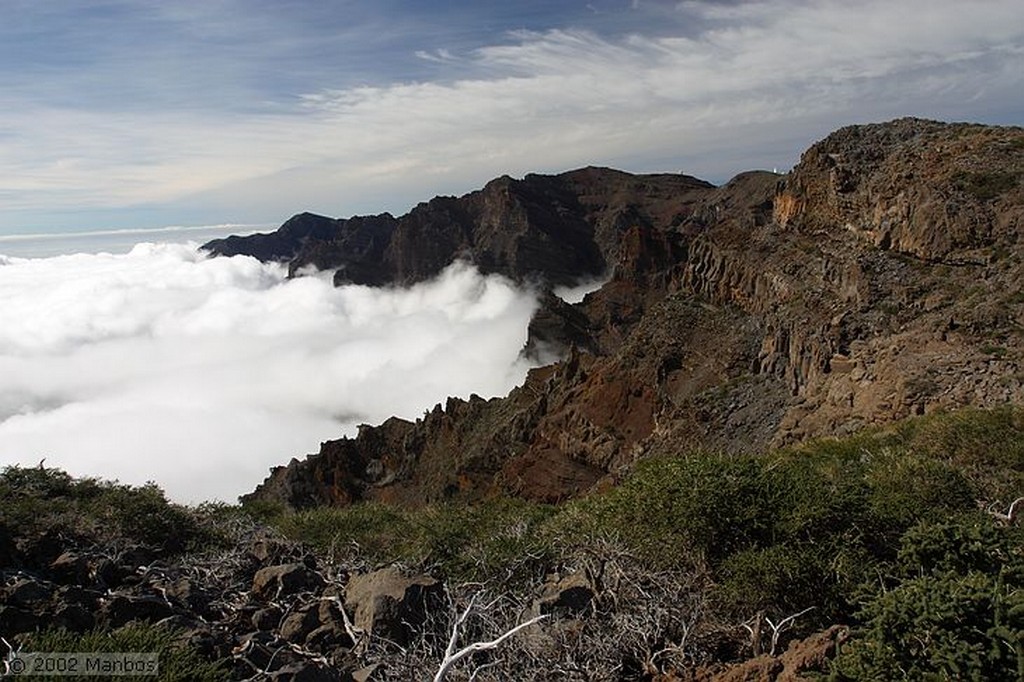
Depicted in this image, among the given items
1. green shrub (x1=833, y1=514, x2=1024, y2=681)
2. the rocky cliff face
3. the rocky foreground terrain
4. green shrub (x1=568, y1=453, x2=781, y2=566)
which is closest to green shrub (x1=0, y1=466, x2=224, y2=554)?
the rocky foreground terrain

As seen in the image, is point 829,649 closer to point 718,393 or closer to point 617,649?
point 617,649

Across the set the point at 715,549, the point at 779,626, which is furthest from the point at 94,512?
the point at 779,626

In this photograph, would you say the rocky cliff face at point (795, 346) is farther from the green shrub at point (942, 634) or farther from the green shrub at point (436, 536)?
the green shrub at point (942, 634)

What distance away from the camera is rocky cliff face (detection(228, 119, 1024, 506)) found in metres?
29.5

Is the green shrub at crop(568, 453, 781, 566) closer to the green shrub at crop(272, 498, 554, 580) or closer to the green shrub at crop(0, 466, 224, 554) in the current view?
the green shrub at crop(272, 498, 554, 580)

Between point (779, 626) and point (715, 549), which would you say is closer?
point (779, 626)

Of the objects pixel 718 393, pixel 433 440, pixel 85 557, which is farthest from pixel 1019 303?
pixel 433 440

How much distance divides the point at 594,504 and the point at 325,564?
19.3 feet

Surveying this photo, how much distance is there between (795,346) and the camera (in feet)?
126

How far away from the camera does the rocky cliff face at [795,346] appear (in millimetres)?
29500

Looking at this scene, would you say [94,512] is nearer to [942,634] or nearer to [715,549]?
[715,549]

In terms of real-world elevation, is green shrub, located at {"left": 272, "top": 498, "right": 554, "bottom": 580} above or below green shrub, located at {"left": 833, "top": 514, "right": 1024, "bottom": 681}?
below

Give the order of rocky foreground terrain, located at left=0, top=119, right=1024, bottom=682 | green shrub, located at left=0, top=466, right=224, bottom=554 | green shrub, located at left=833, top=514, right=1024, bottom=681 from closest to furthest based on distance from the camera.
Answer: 1. green shrub, located at left=833, top=514, right=1024, bottom=681
2. rocky foreground terrain, located at left=0, top=119, right=1024, bottom=682
3. green shrub, located at left=0, top=466, right=224, bottom=554

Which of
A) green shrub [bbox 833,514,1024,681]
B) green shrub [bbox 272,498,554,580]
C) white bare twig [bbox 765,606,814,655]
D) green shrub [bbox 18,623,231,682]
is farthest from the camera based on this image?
green shrub [bbox 272,498,554,580]
